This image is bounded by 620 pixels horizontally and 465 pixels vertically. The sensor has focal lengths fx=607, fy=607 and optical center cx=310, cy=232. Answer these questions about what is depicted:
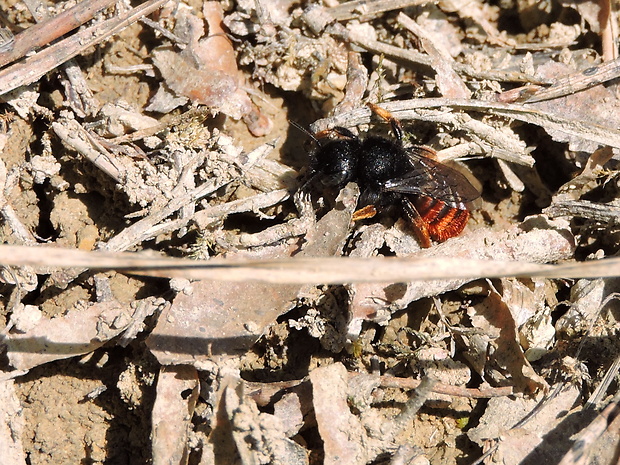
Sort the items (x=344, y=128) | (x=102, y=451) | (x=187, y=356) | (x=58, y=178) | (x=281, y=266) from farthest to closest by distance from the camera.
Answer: (x=344, y=128), (x=58, y=178), (x=102, y=451), (x=187, y=356), (x=281, y=266)

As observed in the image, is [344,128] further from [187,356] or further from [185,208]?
[187,356]

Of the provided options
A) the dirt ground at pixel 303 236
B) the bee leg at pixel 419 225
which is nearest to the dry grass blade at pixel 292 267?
the dirt ground at pixel 303 236

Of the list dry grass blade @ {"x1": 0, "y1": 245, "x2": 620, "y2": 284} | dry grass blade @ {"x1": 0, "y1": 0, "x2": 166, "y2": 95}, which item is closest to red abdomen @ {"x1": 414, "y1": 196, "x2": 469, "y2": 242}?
dry grass blade @ {"x1": 0, "y1": 245, "x2": 620, "y2": 284}

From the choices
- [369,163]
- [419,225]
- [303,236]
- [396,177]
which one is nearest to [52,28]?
[303,236]

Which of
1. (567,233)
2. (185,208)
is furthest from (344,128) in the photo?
(567,233)

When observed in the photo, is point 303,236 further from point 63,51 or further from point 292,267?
point 63,51

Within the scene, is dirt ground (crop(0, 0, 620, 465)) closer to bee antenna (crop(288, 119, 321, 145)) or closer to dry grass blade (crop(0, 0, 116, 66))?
bee antenna (crop(288, 119, 321, 145))
